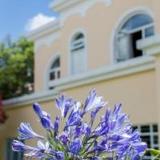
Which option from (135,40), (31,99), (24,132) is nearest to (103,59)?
(135,40)

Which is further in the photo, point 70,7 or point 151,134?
point 70,7

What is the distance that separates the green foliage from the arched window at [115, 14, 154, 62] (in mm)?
13820

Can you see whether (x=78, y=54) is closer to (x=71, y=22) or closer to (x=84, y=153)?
(x=71, y=22)

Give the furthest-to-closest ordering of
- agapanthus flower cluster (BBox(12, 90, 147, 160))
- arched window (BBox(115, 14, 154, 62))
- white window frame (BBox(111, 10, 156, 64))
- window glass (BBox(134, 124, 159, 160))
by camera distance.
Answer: arched window (BBox(115, 14, 154, 62)) < white window frame (BBox(111, 10, 156, 64)) < window glass (BBox(134, 124, 159, 160)) < agapanthus flower cluster (BBox(12, 90, 147, 160))

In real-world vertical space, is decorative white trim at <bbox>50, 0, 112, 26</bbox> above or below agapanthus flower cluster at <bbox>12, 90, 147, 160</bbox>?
above

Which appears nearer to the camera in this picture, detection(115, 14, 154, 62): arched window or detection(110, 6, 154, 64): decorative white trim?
detection(110, 6, 154, 64): decorative white trim

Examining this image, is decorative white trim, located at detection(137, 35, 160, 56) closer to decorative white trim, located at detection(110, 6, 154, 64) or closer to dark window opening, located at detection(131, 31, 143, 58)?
decorative white trim, located at detection(110, 6, 154, 64)

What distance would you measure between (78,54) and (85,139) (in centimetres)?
1364

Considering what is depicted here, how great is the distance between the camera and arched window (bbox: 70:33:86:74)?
15.4 meters

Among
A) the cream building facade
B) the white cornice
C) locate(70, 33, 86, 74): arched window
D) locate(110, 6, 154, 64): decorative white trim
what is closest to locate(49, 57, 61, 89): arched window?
the cream building facade

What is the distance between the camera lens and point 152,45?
970cm

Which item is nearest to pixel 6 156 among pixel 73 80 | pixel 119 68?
pixel 73 80

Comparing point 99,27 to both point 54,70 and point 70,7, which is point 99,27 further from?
point 54,70

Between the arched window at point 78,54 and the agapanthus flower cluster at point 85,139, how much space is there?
13.1 meters
